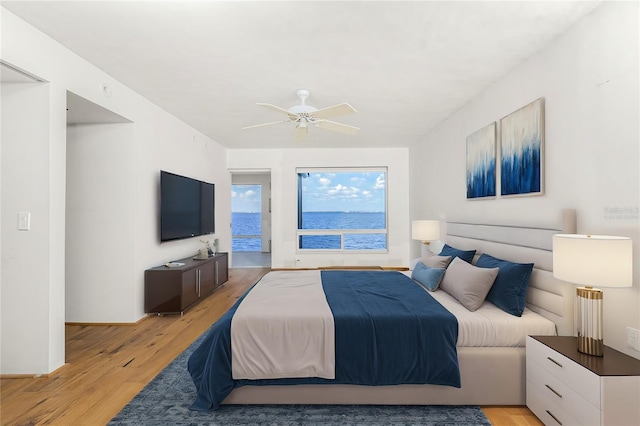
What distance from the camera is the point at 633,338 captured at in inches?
71.7

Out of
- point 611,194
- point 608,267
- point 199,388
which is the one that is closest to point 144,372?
point 199,388

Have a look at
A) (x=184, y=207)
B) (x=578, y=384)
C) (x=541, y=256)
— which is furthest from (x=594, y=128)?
(x=184, y=207)

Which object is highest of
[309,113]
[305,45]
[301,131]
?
[305,45]

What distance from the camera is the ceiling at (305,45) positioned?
212cm

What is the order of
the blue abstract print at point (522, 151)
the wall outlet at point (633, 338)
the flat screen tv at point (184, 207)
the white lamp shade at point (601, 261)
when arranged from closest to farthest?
the white lamp shade at point (601, 261), the wall outlet at point (633, 338), the blue abstract print at point (522, 151), the flat screen tv at point (184, 207)

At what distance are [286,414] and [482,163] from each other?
9.88 ft

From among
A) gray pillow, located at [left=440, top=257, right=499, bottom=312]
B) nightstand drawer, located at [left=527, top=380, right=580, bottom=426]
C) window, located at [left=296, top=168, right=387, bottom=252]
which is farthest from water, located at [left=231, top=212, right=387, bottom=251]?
nightstand drawer, located at [left=527, top=380, right=580, bottom=426]

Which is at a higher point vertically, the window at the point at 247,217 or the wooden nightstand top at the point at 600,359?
the window at the point at 247,217

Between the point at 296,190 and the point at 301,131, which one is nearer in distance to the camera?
the point at 301,131

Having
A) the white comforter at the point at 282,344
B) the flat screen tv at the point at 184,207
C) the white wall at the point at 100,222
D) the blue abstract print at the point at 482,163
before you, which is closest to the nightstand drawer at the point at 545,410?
the white comforter at the point at 282,344

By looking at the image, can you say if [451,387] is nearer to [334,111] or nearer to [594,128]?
[594,128]

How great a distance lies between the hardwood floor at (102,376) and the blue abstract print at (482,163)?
207cm

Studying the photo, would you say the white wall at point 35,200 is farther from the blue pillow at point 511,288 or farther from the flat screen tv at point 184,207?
the blue pillow at point 511,288

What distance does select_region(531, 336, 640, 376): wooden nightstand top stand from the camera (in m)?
1.58
